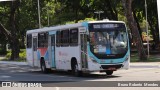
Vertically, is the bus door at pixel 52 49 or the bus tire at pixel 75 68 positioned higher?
the bus door at pixel 52 49

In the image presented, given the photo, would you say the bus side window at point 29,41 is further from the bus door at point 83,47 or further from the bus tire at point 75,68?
the bus door at point 83,47

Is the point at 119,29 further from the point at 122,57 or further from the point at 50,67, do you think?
the point at 50,67

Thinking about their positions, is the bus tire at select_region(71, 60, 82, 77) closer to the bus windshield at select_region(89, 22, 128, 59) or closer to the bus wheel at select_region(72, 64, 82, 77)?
the bus wheel at select_region(72, 64, 82, 77)

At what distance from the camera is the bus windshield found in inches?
810

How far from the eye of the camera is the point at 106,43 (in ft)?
67.4

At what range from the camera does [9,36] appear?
50.4 m

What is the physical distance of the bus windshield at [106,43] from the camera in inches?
810

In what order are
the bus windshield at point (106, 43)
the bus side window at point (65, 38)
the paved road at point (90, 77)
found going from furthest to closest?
1. the bus side window at point (65, 38)
2. the bus windshield at point (106, 43)
3. the paved road at point (90, 77)

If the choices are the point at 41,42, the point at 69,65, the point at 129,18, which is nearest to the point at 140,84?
the point at 69,65

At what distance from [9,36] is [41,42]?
2366 centimetres

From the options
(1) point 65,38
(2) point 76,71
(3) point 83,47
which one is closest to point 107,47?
(3) point 83,47

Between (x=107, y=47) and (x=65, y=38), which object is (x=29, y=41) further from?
(x=107, y=47)

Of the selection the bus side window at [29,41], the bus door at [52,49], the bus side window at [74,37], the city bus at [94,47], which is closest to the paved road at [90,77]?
the city bus at [94,47]

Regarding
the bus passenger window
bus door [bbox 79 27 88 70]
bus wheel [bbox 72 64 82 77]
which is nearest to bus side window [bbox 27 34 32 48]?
the bus passenger window
